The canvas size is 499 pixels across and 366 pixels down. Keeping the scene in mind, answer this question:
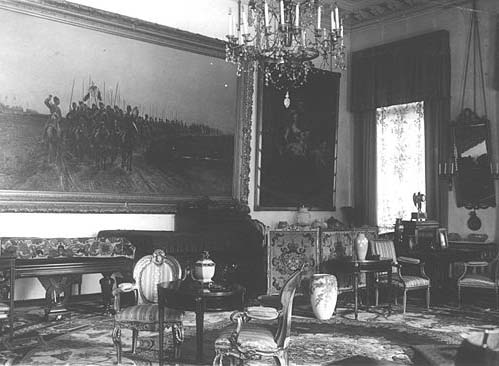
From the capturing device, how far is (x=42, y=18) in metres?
8.05

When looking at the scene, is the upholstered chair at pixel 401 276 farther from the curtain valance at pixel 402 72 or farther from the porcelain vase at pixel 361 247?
the curtain valance at pixel 402 72

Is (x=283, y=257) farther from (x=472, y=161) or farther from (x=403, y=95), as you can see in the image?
(x=403, y=95)

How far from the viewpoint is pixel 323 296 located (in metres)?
7.54

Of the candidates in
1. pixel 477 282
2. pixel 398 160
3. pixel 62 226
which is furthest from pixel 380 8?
pixel 62 226

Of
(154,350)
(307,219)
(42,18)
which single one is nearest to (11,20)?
(42,18)

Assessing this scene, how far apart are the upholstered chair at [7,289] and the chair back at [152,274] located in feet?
4.09

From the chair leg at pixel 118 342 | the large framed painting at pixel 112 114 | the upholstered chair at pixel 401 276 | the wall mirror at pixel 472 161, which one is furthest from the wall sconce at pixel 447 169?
the chair leg at pixel 118 342

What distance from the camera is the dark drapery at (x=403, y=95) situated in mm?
10328

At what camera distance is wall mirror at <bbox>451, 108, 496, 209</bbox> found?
9.62m

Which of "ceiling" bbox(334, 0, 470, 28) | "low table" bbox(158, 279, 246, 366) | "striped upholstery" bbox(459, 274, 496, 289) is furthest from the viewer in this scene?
"ceiling" bbox(334, 0, 470, 28)

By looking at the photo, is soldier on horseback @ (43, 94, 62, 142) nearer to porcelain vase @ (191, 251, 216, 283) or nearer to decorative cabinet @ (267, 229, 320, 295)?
decorative cabinet @ (267, 229, 320, 295)

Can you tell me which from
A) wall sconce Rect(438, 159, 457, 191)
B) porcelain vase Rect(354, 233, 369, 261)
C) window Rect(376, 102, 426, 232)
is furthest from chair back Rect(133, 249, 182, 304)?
window Rect(376, 102, 426, 232)

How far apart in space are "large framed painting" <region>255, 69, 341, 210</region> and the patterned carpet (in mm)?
3336

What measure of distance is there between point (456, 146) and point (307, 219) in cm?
286
